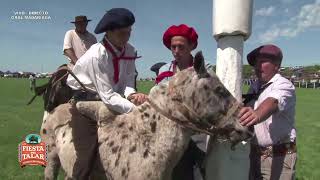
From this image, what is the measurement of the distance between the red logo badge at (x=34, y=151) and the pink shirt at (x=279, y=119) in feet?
9.86

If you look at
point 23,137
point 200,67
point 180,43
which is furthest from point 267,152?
point 23,137

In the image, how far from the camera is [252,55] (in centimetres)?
573

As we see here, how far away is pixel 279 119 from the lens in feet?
17.7

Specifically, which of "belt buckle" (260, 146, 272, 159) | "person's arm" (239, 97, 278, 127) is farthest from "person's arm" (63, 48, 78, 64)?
"person's arm" (239, 97, 278, 127)

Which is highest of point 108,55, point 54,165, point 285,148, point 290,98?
point 108,55

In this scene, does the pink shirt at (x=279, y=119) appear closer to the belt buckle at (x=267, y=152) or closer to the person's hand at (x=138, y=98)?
the belt buckle at (x=267, y=152)

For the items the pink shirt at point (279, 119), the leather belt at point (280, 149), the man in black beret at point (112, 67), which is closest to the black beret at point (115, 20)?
the man in black beret at point (112, 67)

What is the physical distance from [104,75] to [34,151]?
231 centimetres

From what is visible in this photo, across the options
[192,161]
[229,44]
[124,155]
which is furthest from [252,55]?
[124,155]

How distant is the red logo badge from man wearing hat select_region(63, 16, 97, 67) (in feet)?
7.68

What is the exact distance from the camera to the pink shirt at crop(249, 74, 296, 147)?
5.23 meters

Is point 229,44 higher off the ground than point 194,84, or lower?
higher

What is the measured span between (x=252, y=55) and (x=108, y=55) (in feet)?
5.82

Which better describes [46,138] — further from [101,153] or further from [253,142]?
[253,142]
